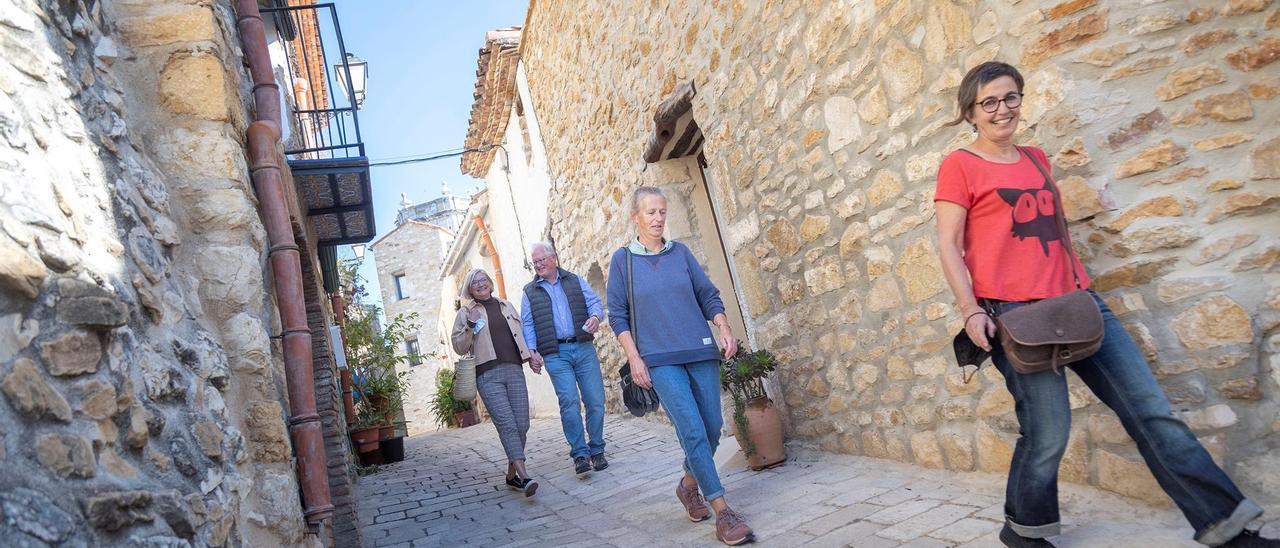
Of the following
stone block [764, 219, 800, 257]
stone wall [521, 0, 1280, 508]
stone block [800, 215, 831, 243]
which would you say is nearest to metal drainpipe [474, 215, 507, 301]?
stone wall [521, 0, 1280, 508]

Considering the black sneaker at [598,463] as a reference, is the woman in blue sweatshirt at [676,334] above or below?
above

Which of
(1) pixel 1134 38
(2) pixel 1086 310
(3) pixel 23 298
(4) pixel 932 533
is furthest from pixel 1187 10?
(3) pixel 23 298

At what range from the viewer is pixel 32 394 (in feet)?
6.03

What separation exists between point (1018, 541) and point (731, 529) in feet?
3.75

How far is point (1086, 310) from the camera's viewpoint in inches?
93.5

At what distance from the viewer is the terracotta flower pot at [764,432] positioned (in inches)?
188

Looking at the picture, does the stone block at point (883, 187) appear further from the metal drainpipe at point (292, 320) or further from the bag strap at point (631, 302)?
the metal drainpipe at point (292, 320)

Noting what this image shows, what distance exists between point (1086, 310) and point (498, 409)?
3.95 meters

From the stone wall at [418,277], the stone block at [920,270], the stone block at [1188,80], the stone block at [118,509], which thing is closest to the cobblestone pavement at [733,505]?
the stone block at [920,270]

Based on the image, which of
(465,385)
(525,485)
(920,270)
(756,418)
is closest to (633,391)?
(756,418)

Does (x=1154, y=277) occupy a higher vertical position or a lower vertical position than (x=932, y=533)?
higher

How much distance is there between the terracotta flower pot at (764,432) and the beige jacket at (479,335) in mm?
1703

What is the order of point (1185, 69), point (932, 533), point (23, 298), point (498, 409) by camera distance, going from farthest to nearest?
point (498, 409) < point (932, 533) < point (1185, 69) < point (23, 298)

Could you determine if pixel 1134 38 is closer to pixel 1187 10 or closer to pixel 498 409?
pixel 1187 10
